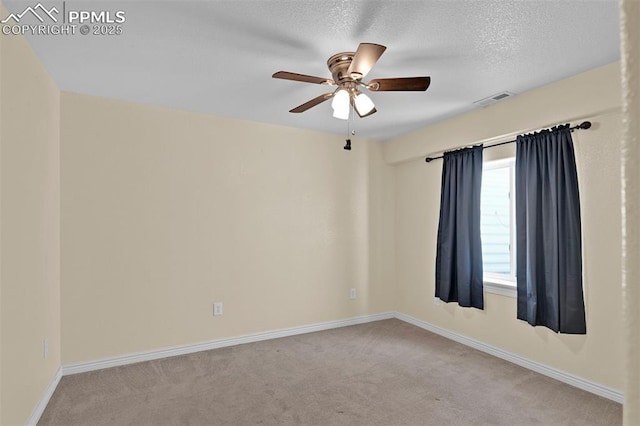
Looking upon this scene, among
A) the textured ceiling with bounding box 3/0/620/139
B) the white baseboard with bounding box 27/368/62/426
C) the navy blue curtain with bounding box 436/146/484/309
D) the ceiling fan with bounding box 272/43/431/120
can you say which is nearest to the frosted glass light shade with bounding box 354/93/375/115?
the ceiling fan with bounding box 272/43/431/120

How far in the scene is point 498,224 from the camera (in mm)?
3852

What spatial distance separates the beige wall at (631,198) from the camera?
28 cm

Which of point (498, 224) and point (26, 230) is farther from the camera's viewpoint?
point (498, 224)

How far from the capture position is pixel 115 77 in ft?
9.39

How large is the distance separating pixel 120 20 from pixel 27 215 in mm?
1327

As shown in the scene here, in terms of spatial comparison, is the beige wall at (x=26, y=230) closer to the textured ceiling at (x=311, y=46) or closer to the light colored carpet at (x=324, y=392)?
the textured ceiling at (x=311, y=46)

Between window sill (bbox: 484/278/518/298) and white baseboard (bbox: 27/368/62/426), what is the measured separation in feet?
12.5

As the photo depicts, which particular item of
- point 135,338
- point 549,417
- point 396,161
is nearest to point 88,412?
point 135,338

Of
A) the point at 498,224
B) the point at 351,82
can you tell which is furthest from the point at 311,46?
the point at 498,224

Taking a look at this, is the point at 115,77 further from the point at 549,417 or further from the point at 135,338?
the point at 549,417

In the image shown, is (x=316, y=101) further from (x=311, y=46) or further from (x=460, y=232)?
(x=460, y=232)

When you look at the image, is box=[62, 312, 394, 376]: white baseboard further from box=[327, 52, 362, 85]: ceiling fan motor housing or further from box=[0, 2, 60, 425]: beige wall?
box=[327, 52, 362, 85]: ceiling fan motor housing

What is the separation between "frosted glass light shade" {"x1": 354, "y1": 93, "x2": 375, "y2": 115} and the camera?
2427 millimetres

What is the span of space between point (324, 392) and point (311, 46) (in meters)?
2.49
